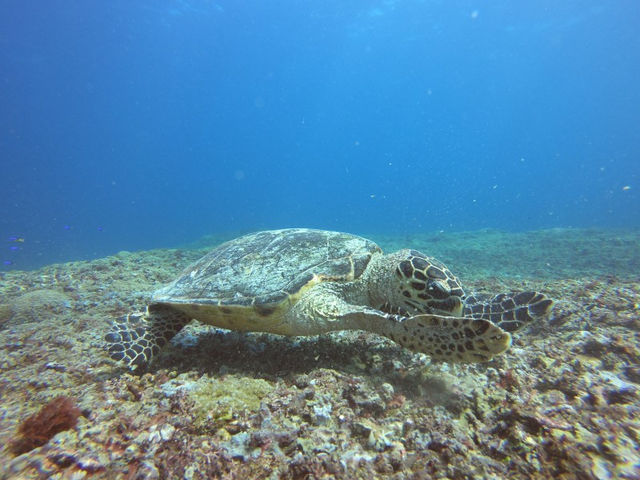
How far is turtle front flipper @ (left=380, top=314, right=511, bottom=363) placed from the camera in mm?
1936

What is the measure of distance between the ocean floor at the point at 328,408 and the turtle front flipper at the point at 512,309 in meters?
0.31

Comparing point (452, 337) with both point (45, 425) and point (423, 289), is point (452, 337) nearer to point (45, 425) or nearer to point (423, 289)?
point (423, 289)

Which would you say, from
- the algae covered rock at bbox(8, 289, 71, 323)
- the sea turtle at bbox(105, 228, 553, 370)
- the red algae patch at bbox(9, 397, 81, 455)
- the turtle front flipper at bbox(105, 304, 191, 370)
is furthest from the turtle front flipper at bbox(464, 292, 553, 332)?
the algae covered rock at bbox(8, 289, 71, 323)

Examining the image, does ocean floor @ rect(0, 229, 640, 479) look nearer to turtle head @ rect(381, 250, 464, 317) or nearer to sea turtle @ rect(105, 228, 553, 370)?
sea turtle @ rect(105, 228, 553, 370)

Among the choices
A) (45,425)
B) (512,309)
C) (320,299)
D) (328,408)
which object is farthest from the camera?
(320,299)

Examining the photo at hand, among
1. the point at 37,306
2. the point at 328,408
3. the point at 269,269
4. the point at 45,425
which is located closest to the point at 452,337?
the point at 328,408

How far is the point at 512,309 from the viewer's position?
9.06 ft

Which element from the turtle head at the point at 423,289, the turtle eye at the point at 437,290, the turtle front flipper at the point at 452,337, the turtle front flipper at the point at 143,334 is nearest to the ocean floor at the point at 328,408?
the turtle front flipper at the point at 143,334

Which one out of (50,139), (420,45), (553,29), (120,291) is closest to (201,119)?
(50,139)

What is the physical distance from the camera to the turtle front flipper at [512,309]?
2597 millimetres

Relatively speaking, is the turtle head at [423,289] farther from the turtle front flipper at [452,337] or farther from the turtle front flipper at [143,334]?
the turtle front flipper at [143,334]

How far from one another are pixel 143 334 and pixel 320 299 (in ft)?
7.29

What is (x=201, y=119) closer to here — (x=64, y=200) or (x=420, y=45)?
(x=64, y=200)

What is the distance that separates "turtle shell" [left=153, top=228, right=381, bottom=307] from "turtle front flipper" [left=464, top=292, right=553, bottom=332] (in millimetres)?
1391
